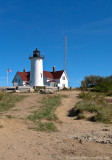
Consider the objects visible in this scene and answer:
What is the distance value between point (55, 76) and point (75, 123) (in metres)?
41.3

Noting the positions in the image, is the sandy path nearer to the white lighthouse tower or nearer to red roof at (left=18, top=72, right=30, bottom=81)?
the white lighthouse tower

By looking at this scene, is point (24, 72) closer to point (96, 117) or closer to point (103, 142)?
point (96, 117)

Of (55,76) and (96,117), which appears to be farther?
(55,76)

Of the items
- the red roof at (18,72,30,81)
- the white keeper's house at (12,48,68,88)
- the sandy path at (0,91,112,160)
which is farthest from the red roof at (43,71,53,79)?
the sandy path at (0,91,112,160)

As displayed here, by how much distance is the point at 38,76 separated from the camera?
4531 cm

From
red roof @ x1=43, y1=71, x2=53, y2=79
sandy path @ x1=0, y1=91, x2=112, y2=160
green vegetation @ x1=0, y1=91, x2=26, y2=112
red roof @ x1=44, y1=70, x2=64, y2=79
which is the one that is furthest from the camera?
red roof @ x1=44, y1=70, x2=64, y2=79

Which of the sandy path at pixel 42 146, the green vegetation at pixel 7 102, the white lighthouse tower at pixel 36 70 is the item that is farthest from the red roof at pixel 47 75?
the sandy path at pixel 42 146

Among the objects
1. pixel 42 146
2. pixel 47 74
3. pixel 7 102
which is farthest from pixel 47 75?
pixel 42 146

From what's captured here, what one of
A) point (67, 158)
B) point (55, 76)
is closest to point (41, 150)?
point (67, 158)

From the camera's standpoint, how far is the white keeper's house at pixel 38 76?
4538cm

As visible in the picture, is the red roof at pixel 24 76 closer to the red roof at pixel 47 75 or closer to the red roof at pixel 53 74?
the red roof at pixel 47 75

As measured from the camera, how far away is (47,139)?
7.23 meters

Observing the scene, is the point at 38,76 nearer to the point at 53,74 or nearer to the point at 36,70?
the point at 36,70

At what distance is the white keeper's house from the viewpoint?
45.4 metres
